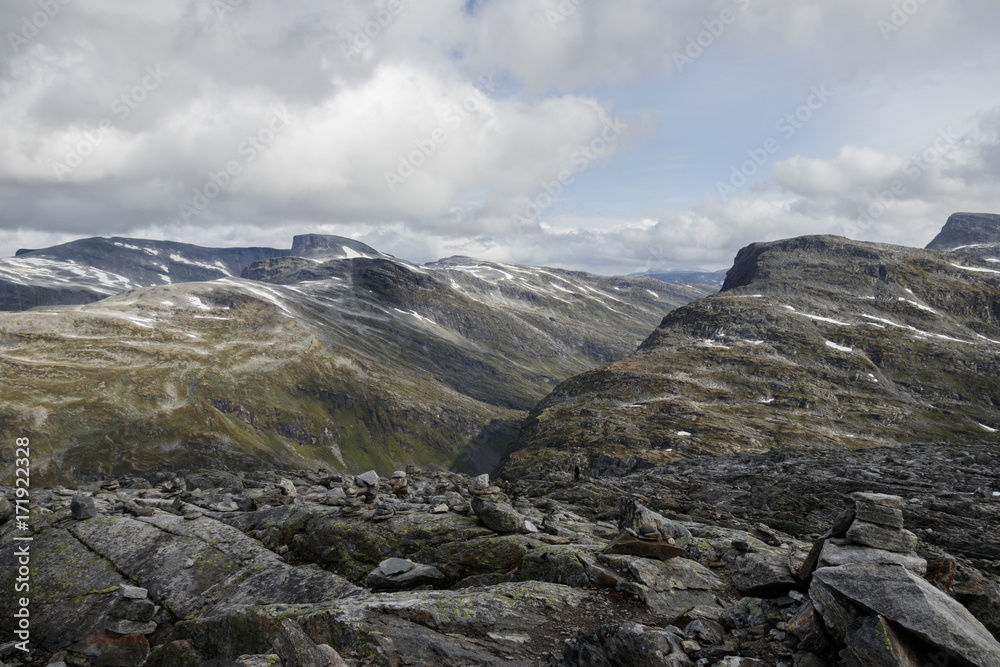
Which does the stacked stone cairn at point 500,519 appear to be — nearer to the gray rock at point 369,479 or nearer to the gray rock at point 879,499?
the gray rock at point 369,479

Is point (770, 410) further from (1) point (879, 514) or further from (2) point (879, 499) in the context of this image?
(1) point (879, 514)

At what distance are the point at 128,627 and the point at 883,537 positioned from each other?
73.8ft

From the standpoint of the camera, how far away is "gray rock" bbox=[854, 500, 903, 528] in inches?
534

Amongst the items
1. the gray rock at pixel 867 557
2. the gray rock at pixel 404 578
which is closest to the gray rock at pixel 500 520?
the gray rock at pixel 404 578

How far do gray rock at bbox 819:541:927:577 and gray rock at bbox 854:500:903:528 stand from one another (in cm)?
80

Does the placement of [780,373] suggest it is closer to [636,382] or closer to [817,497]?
[636,382]

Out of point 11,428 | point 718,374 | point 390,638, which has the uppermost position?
point 390,638

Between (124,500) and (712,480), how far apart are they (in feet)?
181

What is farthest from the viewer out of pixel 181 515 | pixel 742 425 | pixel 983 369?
pixel 983 369

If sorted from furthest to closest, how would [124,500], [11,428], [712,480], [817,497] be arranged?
[11,428] → [712,480] → [817,497] → [124,500]

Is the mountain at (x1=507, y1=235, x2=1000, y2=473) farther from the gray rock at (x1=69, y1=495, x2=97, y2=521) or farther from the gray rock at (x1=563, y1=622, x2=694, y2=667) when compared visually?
the gray rock at (x1=563, y1=622, x2=694, y2=667)

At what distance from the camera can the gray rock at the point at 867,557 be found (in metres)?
12.2

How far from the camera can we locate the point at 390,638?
12844mm

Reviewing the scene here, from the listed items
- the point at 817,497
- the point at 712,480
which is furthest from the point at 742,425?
the point at 817,497
